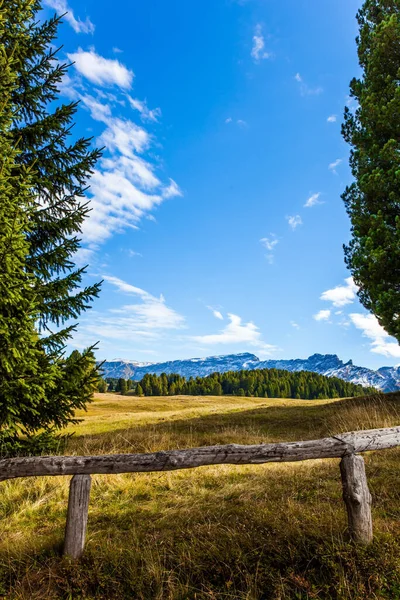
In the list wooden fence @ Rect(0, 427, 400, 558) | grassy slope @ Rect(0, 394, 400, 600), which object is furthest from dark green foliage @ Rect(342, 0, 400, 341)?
wooden fence @ Rect(0, 427, 400, 558)

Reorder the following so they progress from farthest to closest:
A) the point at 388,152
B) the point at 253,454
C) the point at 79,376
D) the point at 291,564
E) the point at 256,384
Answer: the point at 256,384
the point at 388,152
the point at 79,376
the point at 253,454
the point at 291,564

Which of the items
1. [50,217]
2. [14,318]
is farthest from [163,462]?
[50,217]

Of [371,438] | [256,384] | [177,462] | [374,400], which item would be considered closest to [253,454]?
[177,462]

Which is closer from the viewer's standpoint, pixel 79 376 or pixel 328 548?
pixel 328 548

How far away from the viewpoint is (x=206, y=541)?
4367 millimetres

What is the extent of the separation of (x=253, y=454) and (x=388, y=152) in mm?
13822

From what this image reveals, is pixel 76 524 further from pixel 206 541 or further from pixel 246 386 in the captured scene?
pixel 246 386

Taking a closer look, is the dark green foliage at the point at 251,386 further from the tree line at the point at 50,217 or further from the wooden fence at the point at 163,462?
the wooden fence at the point at 163,462

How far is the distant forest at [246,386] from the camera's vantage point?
4387 inches

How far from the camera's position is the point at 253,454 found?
4.32 m

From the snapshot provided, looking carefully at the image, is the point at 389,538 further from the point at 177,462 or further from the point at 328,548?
the point at 177,462

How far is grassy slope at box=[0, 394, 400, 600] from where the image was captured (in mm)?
3684

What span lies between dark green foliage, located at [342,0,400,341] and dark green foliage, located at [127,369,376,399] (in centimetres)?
9723

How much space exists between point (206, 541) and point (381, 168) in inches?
606
